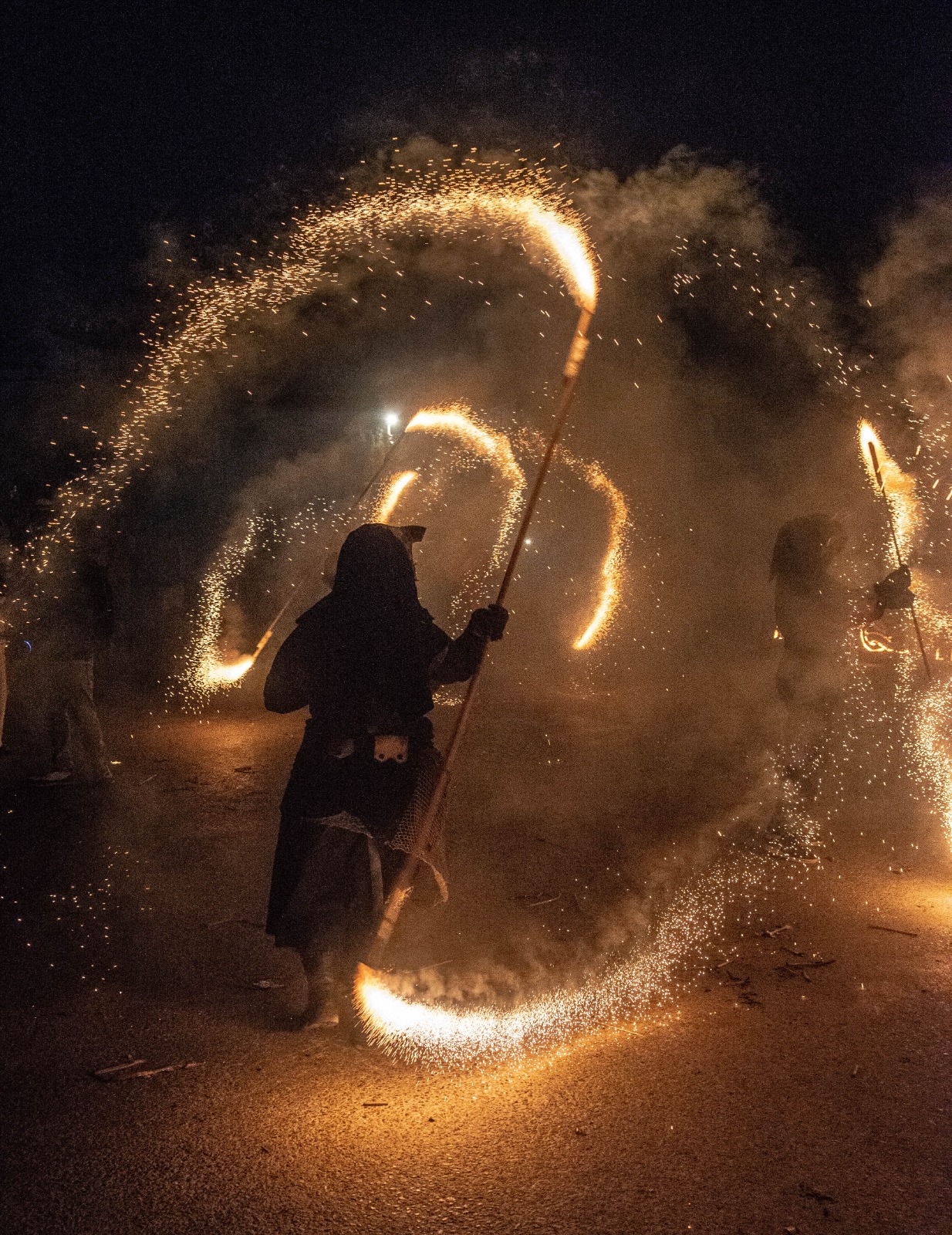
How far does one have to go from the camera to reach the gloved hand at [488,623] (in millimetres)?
3518

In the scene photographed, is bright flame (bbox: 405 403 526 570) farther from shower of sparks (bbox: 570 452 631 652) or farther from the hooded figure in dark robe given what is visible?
the hooded figure in dark robe

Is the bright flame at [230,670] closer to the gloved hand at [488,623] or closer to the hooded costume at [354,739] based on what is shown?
the hooded costume at [354,739]

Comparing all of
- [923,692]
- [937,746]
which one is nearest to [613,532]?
[923,692]

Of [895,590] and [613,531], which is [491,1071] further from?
[613,531]

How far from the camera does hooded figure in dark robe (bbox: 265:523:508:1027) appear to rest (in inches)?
136

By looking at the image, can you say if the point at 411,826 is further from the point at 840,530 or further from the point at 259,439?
the point at 259,439

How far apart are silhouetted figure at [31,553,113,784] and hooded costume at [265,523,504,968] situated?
13.7 ft

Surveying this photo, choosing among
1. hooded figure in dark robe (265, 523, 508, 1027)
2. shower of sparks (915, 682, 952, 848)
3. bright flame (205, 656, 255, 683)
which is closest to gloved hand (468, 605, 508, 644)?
hooded figure in dark robe (265, 523, 508, 1027)

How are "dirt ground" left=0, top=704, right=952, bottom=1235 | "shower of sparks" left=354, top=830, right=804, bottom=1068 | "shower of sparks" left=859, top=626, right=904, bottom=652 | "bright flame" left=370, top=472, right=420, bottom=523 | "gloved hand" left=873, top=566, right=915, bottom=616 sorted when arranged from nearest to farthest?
1. "dirt ground" left=0, top=704, right=952, bottom=1235
2. "shower of sparks" left=354, top=830, right=804, bottom=1068
3. "gloved hand" left=873, top=566, right=915, bottom=616
4. "shower of sparks" left=859, top=626, right=904, bottom=652
5. "bright flame" left=370, top=472, right=420, bottom=523

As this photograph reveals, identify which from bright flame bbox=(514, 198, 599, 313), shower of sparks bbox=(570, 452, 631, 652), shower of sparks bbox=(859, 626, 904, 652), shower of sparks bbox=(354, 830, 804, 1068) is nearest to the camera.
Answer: shower of sparks bbox=(354, 830, 804, 1068)

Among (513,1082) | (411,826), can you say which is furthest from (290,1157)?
(411,826)

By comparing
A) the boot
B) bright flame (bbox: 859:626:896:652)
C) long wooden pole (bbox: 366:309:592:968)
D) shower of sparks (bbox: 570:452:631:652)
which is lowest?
the boot

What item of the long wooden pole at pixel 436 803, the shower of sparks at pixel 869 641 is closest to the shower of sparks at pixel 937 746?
the shower of sparks at pixel 869 641

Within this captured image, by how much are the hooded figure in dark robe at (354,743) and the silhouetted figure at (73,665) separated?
4.19 metres
